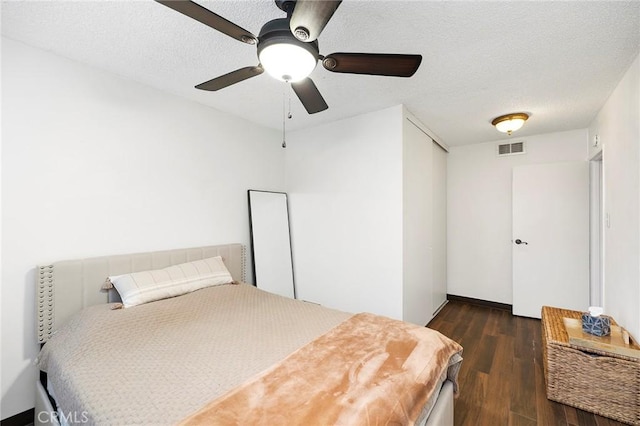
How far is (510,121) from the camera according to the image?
9.88 feet

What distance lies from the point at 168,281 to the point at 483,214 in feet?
13.9

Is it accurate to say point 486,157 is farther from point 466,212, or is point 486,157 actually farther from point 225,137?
point 225,137

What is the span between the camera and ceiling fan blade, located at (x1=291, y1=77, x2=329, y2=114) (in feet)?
5.59

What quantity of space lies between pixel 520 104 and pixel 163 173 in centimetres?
355

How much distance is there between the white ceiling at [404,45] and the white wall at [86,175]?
21 centimetres

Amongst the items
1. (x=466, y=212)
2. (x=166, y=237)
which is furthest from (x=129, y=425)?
(x=466, y=212)

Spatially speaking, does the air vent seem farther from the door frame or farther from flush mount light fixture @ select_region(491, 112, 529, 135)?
flush mount light fixture @ select_region(491, 112, 529, 135)

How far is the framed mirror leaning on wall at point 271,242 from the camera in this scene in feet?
11.1

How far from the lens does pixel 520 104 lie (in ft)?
9.03

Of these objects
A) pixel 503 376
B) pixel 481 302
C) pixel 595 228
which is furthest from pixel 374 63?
pixel 481 302

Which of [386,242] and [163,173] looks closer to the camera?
[163,173]

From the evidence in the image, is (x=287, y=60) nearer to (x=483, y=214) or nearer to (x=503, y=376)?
(x=503, y=376)

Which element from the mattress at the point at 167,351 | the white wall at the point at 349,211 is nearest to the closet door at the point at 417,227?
the white wall at the point at 349,211

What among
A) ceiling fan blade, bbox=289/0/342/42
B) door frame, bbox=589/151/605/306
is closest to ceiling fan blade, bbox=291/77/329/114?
ceiling fan blade, bbox=289/0/342/42
